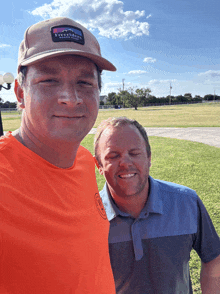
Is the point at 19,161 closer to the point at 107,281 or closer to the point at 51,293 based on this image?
the point at 51,293

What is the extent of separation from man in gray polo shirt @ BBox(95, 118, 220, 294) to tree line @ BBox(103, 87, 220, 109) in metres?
69.7

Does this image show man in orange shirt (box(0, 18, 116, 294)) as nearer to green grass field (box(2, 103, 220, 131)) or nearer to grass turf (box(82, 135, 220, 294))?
green grass field (box(2, 103, 220, 131))

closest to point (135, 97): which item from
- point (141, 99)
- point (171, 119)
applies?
point (141, 99)

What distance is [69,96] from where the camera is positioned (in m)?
1.22

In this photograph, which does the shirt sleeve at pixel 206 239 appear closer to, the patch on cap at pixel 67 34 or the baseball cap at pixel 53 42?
the baseball cap at pixel 53 42

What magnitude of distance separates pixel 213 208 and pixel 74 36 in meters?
4.53

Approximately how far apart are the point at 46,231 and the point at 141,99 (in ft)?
248

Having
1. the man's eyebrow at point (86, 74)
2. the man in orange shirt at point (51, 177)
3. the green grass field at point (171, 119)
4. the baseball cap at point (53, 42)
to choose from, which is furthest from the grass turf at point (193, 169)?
the green grass field at point (171, 119)

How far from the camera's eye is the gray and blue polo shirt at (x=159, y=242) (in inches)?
61.6

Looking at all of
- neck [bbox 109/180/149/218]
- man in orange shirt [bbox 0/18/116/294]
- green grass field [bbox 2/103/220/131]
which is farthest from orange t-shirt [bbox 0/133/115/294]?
green grass field [bbox 2/103/220/131]

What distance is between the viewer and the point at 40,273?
41.3 inches

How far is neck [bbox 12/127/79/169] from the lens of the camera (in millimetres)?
1301

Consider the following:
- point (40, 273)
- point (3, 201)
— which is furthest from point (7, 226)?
point (40, 273)

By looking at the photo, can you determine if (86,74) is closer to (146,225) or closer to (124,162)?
(124,162)
